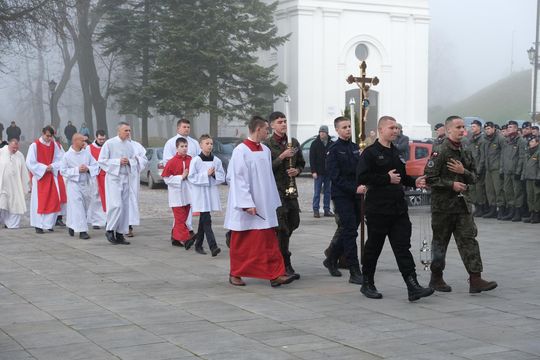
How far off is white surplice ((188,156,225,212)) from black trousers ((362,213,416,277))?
4085 millimetres

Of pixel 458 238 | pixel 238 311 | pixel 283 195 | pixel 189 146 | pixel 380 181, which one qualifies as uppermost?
pixel 189 146

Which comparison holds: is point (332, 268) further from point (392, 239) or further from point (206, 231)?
point (206, 231)

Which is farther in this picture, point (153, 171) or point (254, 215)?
point (153, 171)

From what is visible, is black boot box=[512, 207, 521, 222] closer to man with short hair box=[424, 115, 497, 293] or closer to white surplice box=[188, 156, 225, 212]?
white surplice box=[188, 156, 225, 212]

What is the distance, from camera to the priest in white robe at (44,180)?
53.3 feet

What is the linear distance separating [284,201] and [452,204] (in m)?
2.12

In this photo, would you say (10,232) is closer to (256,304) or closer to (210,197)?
(210,197)

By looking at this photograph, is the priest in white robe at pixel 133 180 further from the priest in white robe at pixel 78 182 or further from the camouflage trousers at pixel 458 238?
the camouflage trousers at pixel 458 238

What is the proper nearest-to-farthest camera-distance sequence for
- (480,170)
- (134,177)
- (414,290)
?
(414,290) < (134,177) < (480,170)

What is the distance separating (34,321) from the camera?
829 cm

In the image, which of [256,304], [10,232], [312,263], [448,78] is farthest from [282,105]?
[448,78]

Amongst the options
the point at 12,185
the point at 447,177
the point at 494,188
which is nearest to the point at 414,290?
the point at 447,177

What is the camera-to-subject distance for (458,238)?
9664mm

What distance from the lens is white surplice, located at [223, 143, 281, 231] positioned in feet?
33.2
